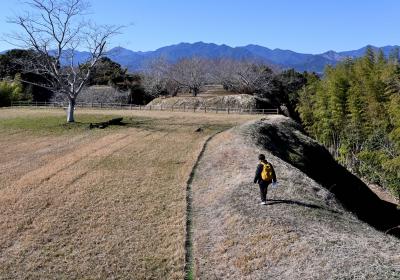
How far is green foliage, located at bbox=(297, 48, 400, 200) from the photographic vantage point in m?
44.5

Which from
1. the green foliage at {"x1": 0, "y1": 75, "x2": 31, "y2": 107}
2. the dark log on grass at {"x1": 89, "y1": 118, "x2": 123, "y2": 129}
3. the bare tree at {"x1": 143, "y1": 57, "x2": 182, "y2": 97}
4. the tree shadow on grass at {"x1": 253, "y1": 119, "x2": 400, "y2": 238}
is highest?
the bare tree at {"x1": 143, "y1": 57, "x2": 182, "y2": 97}

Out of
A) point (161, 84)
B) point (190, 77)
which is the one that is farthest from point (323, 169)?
point (161, 84)

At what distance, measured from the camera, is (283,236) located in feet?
44.7

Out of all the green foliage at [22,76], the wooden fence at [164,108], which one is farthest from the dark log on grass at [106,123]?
the green foliage at [22,76]

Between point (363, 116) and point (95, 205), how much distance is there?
138 ft

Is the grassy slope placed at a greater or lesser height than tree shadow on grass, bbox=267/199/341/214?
lesser

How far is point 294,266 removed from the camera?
11.9 metres

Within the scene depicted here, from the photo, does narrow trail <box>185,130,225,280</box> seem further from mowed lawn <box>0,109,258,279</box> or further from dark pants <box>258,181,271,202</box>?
dark pants <box>258,181,271,202</box>

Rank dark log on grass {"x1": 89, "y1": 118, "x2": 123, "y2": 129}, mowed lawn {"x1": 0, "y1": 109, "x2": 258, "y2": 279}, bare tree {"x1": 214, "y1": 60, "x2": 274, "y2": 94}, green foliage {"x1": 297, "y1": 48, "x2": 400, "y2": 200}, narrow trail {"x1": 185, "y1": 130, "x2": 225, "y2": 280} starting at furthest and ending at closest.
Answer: bare tree {"x1": 214, "y1": 60, "x2": 274, "y2": 94} < green foliage {"x1": 297, "y1": 48, "x2": 400, "y2": 200} < dark log on grass {"x1": 89, "y1": 118, "x2": 123, "y2": 129} < mowed lawn {"x1": 0, "y1": 109, "x2": 258, "y2": 279} < narrow trail {"x1": 185, "y1": 130, "x2": 225, "y2": 280}

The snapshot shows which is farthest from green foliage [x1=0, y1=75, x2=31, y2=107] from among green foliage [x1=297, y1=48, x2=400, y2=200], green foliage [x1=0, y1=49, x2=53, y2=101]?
green foliage [x1=297, y1=48, x2=400, y2=200]

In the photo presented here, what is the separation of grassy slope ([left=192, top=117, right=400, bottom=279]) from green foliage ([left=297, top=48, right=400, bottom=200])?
61.6 ft

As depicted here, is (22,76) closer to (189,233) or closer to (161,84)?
(161,84)

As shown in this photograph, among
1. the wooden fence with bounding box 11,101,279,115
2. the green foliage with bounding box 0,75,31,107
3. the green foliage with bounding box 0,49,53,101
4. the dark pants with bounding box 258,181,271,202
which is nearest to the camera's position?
the dark pants with bounding box 258,181,271,202

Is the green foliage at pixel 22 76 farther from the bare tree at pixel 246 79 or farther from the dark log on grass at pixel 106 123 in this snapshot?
the dark log on grass at pixel 106 123
